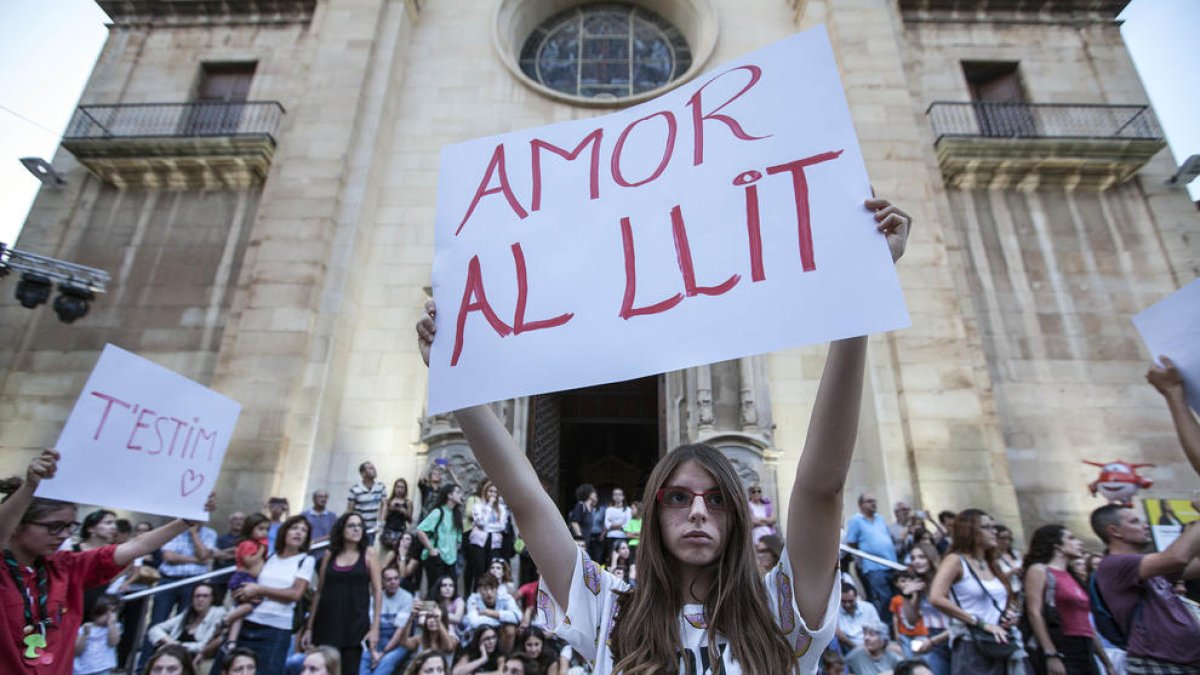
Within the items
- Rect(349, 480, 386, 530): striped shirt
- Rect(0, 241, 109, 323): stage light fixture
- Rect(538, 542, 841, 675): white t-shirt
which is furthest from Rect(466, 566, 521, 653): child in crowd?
Rect(0, 241, 109, 323): stage light fixture

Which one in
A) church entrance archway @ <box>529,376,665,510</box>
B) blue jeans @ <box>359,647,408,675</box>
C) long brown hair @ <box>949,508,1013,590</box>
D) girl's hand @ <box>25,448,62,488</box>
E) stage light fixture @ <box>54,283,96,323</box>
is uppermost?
stage light fixture @ <box>54,283,96,323</box>

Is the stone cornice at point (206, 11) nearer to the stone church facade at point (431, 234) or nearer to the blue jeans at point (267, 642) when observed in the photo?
the stone church facade at point (431, 234)

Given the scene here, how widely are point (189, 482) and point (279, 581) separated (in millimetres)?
1050

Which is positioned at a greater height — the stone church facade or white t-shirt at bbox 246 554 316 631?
the stone church facade

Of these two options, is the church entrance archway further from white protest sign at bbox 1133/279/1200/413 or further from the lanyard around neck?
white protest sign at bbox 1133/279/1200/413

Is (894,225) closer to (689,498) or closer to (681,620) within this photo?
(689,498)

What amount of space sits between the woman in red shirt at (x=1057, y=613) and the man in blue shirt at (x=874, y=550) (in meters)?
2.82

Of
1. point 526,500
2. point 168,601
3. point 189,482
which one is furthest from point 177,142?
point 526,500

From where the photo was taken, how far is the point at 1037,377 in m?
10.5

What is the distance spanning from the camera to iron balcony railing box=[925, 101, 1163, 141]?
39.0ft

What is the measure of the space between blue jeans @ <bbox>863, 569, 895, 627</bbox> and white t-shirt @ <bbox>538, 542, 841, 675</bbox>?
19.5ft

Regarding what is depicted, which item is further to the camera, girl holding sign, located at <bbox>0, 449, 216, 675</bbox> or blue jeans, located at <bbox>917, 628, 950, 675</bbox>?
blue jeans, located at <bbox>917, 628, 950, 675</bbox>

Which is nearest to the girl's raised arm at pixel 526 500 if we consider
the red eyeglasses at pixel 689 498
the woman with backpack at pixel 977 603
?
the red eyeglasses at pixel 689 498

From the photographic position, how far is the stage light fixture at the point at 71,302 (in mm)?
10039
